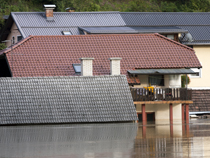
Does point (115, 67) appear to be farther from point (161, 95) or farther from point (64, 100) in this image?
point (64, 100)

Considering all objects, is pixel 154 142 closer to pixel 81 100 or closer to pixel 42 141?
pixel 42 141

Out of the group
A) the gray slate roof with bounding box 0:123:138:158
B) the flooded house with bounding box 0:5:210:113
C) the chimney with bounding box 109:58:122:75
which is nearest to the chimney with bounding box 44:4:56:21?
the flooded house with bounding box 0:5:210:113

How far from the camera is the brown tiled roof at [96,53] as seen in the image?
1372 inches

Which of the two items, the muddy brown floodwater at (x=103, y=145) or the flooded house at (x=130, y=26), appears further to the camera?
the flooded house at (x=130, y=26)

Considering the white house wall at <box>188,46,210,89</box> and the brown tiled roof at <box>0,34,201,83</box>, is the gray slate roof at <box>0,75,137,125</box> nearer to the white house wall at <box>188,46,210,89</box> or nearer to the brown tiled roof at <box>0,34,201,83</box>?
the brown tiled roof at <box>0,34,201,83</box>

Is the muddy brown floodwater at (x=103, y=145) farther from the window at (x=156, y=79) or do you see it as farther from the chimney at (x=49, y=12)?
the chimney at (x=49, y=12)

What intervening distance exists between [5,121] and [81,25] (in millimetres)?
16490

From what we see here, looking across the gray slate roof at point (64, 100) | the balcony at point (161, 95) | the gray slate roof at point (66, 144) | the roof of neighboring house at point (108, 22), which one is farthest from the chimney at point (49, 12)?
the gray slate roof at point (66, 144)

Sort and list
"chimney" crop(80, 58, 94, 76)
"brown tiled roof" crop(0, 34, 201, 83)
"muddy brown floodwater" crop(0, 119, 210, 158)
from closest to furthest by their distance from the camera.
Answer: "muddy brown floodwater" crop(0, 119, 210, 158), "chimney" crop(80, 58, 94, 76), "brown tiled roof" crop(0, 34, 201, 83)

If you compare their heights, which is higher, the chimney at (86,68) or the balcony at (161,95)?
the chimney at (86,68)

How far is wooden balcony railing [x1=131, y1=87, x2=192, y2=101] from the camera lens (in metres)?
34.2

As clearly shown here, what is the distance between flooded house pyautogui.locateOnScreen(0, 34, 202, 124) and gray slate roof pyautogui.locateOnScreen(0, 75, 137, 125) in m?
0.68

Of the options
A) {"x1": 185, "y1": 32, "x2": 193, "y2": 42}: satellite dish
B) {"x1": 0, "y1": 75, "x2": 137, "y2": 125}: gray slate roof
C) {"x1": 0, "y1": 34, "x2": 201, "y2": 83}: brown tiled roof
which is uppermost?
{"x1": 185, "y1": 32, "x2": 193, "y2": 42}: satellite dish

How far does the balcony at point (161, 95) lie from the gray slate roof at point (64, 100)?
3.86ft
